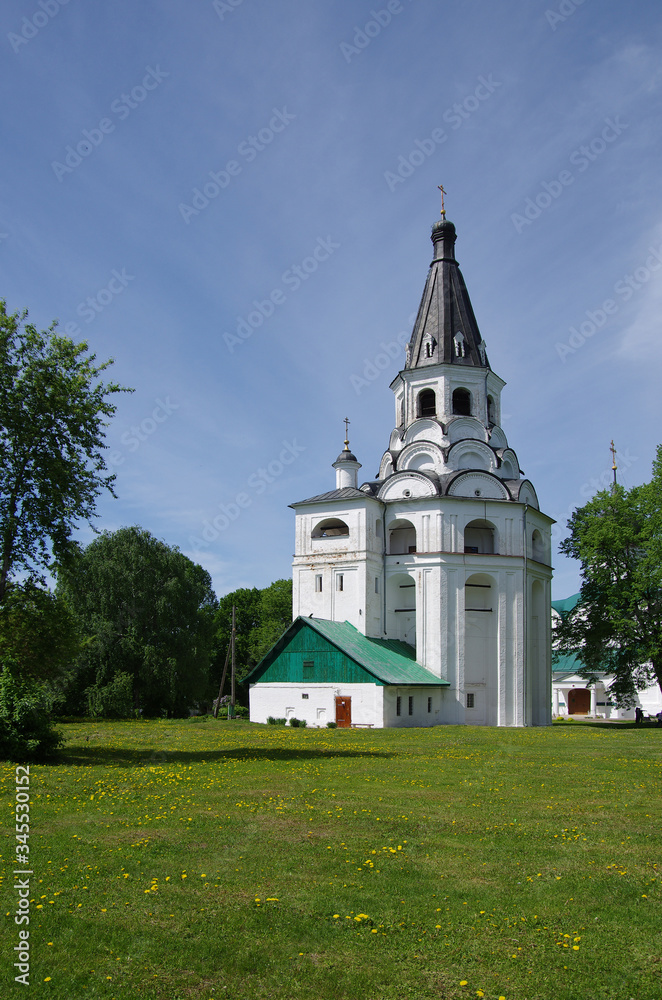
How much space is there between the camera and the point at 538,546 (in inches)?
1836

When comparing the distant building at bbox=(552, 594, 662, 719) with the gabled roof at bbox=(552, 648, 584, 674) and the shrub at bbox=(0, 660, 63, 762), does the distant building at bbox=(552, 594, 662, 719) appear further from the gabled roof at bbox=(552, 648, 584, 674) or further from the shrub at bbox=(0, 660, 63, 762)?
the shrub at bbox=(0, 660, 63, 762)

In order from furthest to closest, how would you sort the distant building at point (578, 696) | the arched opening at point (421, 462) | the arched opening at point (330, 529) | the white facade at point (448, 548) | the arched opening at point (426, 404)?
the distant building at point (578, 696) < the arched opening at point (426, 404) < the arched opening at point (421, 462) < the arched opening at point (330, 529) < the white facade at point (448, 548)

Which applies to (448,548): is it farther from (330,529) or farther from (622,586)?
(622,586)

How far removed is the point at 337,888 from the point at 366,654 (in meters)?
A: 30.5

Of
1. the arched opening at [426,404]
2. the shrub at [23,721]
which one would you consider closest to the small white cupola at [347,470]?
the arched opening at [426,404]

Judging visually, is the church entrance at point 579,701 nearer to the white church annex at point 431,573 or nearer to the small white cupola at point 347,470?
the white church annex at point 431,573

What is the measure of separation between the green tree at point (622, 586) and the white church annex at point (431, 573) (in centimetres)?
297

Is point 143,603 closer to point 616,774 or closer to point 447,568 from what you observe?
point 447,568

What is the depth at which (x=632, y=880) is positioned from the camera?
8.30 metres

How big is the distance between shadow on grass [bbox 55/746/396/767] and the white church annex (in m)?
14.2

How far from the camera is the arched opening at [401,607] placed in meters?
43.2

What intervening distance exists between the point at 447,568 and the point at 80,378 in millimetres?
25705

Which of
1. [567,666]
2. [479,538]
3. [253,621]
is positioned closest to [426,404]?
[479,538]

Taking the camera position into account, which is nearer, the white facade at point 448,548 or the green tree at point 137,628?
the white facade at point 448,548
